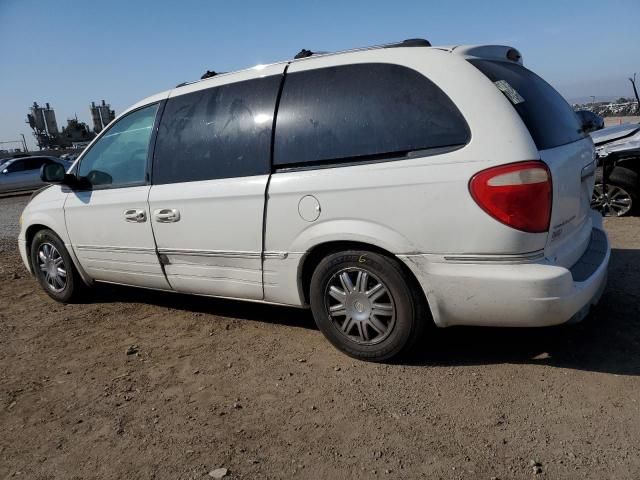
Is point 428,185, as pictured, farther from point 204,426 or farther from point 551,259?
point 204,426

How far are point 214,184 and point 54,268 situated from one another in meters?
2.51

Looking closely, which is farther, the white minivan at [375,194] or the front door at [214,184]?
the front door at [214,184]

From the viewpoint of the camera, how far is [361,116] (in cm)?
308

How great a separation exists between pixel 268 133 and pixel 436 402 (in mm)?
1951

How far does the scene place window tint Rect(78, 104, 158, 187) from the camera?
13.7ft

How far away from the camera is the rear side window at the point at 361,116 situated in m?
2.87

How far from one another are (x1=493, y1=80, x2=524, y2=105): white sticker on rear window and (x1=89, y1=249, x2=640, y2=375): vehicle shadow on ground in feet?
5.09

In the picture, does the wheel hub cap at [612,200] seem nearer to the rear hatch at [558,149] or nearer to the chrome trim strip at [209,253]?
the rear hatch at [558,149]

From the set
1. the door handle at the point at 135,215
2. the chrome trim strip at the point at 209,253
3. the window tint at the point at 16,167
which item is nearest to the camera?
the chrome trim strip at the point at 209,253

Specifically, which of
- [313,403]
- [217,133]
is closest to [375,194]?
[313,403]

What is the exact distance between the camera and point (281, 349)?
12.1 ft

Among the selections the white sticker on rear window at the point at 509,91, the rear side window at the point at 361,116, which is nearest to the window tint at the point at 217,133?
the rear side window at the point at 361,116

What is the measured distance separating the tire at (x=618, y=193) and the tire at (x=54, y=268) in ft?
20.9

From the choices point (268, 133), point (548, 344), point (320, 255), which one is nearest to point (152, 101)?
point (268, 133)
